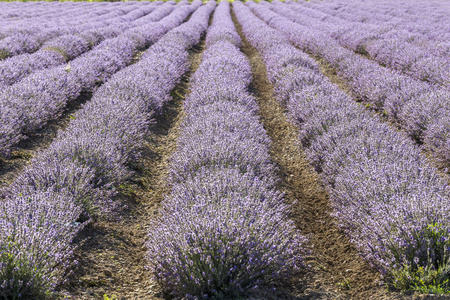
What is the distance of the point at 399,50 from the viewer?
27.3 ft

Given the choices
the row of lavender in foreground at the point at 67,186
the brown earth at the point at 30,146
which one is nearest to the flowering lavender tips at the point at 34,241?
the row of lavender in foreground at the point at 67,186

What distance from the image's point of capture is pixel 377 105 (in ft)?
20.1

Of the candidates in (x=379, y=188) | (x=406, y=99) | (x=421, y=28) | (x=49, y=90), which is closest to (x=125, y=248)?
(x=379, y=188)

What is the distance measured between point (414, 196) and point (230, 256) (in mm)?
1386

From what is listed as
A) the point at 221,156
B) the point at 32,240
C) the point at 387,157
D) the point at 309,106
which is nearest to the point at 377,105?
the point at 309,106

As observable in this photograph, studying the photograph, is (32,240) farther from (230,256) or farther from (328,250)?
(328,250)

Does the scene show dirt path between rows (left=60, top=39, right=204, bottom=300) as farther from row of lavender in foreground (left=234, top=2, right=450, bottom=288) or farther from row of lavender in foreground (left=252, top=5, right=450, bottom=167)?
row of lavender in foreground (left=252, top=5, right=450, bottom=167)

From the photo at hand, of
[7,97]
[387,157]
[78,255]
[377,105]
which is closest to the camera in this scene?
[78,255]

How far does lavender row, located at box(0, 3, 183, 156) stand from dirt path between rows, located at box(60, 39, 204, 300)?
157 centimetres

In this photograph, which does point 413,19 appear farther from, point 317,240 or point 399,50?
point 317,240

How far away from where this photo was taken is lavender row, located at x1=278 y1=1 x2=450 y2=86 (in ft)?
22.0

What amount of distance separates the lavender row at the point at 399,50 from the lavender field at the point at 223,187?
84 millimetres

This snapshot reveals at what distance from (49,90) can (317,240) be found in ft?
15.4

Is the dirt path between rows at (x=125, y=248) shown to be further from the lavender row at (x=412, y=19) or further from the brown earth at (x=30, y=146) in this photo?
the lavender row at (x=412, y=19)
